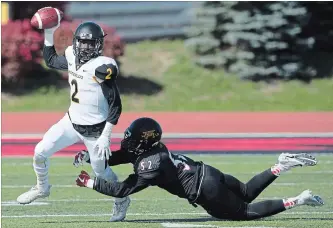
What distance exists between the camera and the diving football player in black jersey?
24.5ft

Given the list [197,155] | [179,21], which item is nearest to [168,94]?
[179,21]

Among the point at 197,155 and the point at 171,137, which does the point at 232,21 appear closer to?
the point at 171,137

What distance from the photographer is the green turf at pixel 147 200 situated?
7.90 metres

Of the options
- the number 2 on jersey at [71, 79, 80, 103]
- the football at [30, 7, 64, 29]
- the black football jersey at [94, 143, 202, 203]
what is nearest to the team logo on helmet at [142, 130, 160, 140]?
the black football jersey at [94, 143, 202, 203]

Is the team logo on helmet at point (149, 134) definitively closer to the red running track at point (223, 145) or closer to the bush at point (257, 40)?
the red running track at point (223, 145)

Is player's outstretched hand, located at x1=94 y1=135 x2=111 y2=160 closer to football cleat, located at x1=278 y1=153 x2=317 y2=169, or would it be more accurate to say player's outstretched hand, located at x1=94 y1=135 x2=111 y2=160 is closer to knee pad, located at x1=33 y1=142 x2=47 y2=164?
knee pad, located at x1=33 y1=142 x2=47 y2=164

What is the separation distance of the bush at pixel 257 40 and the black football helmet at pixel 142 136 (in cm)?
1364

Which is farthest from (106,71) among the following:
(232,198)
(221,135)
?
(221,135)

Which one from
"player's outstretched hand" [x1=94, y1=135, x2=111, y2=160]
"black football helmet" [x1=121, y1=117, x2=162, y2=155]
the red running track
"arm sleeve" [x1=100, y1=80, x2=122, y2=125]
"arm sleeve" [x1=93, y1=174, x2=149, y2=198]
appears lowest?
the red running track

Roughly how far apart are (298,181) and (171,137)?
5.05 m

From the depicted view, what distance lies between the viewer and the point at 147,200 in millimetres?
9547

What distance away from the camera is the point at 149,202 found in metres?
9.38

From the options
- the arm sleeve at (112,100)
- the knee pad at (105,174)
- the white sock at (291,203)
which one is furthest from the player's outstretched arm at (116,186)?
the white sock at (291,203)

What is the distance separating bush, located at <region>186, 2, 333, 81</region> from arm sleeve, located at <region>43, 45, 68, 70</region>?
42.6ft
